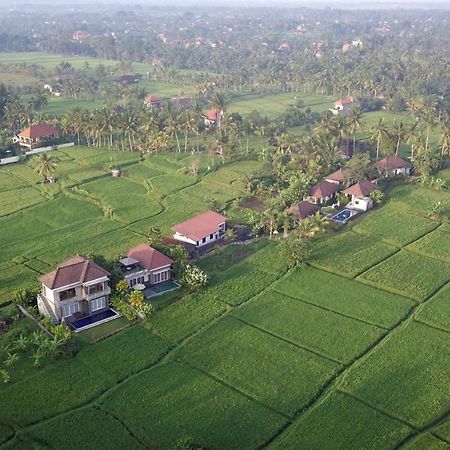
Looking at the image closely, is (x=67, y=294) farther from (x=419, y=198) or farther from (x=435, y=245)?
(x=419, y=198)

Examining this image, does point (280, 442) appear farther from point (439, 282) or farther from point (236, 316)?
point (439, 282)

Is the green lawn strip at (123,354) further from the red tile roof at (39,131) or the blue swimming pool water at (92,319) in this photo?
the red tile roof at (39,131)

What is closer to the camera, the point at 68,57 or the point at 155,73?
the point at 155,73

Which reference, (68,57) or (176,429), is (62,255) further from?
(68,57)

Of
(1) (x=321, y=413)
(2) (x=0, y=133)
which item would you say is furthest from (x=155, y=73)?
(1) (x=321, y=413)

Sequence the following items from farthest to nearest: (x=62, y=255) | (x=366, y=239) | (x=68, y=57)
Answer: (x=68, y=57) → (x=366, y=239) → (x=62, y=255)

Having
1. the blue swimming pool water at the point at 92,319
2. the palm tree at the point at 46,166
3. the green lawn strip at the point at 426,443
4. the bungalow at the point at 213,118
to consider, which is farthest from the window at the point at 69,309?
the bungalow at the point at 213,118

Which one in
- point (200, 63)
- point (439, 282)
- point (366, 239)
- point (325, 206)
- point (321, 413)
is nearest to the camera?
point (321, 413)
